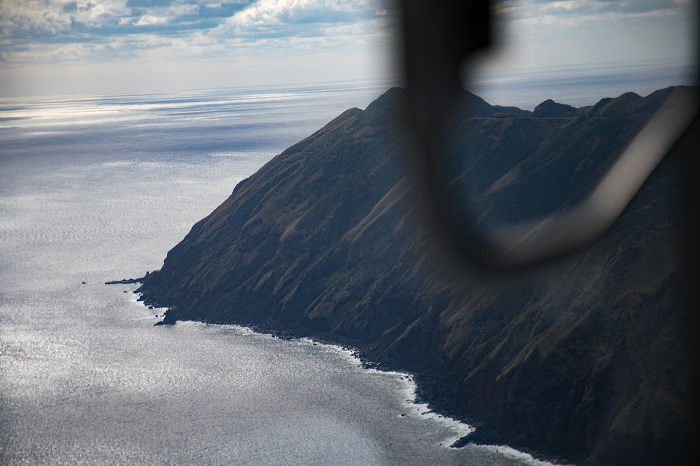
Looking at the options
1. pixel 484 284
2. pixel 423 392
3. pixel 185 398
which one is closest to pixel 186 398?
pixel 185 398

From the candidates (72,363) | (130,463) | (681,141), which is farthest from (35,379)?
(681,141)

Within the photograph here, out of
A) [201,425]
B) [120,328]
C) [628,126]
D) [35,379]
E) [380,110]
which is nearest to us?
[201,425]

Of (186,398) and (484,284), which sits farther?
(484,284)

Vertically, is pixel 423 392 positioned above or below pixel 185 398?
below

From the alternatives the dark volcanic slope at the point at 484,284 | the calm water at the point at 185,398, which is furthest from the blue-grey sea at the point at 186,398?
the dark volcanic slope at the point at 484,284

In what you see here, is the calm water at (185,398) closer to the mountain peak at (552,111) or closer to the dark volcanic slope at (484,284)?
the dark volcanic slope at (484,284)

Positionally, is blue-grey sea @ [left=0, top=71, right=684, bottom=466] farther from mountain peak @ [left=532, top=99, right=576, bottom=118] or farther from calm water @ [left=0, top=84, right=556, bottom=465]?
mountain peak @ [left=532, top=99, right=576, bottom=118]

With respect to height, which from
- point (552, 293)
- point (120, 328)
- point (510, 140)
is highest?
point (510, 140)

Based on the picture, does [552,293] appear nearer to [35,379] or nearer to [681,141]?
[681,141]

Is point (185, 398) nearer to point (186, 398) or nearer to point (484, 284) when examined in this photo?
point (186, 398)
